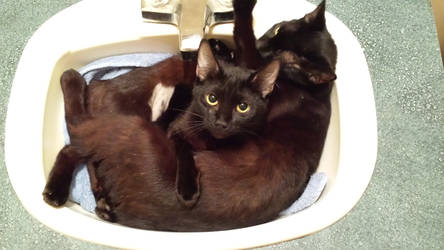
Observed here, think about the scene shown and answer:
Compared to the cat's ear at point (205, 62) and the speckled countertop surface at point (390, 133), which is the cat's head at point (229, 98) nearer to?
the cat's ear at point (205, 62)

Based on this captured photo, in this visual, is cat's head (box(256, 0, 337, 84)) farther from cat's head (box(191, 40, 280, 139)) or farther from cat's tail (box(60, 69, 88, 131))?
cat's tail (box(60, 69, 88, 131))

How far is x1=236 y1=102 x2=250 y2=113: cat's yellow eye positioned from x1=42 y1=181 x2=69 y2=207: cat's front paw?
45cm

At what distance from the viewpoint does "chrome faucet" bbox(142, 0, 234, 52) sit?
803mm

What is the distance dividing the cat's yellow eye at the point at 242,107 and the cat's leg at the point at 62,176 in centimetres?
40

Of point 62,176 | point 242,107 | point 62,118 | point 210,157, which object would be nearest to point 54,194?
point 62,176

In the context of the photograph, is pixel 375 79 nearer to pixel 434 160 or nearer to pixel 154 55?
pixel 434 160

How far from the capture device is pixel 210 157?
0.86 metres

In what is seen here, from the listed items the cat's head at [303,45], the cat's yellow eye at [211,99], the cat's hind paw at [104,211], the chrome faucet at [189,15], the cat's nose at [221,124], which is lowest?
the cat's hind paw at [104,211]

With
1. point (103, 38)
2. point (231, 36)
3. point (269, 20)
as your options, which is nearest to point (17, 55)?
point (103, 38)

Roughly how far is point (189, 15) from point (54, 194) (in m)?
0.50

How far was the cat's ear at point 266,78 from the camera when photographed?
2.65 ft

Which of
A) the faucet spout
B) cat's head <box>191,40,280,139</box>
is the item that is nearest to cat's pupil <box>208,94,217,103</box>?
cat's head <box>191,40,280,139</box>

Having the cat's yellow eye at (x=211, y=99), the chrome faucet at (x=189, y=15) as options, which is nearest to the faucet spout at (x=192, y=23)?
the chrome faucet at (x=189, y=15)

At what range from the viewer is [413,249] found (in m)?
0.88
